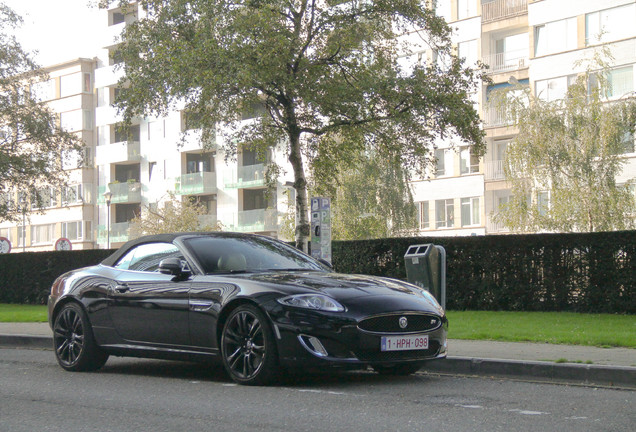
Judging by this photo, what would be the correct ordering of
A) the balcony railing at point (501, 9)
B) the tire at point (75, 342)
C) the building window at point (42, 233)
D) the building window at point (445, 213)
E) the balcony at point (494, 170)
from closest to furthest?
the tire at point (75, 342)
the balcony at point (494, 170)
the balcony railing at point (501, 9)
the building window at point (445, 213)
the building window at point (42, 233)

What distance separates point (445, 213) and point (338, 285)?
161 ft

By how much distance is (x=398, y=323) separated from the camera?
8.70m

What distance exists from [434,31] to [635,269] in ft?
30.2

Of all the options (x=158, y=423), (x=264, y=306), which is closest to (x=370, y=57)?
(x=264, y=306)

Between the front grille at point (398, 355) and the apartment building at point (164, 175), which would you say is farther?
the apartment building at point (164, 175)

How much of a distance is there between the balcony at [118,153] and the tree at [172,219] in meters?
7.42

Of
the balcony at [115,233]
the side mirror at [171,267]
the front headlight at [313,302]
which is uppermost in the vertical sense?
the balcony at [115,233]

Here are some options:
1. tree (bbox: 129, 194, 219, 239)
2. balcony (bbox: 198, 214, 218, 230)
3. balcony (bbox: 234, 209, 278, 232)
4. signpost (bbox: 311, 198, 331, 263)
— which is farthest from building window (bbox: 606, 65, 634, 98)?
signpost (bbox: 311, 198, 331, 263)

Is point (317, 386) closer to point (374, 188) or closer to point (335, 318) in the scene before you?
point (335, 318)

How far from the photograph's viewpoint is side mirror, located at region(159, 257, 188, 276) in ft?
31.3

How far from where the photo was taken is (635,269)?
62.8ft

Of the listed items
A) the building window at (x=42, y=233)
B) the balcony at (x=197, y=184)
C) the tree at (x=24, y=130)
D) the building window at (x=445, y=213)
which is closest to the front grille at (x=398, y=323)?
the tree at (x=24, y=130)

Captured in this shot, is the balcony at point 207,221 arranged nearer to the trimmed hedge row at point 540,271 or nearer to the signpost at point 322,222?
the trimmed hedge row at point 540,271

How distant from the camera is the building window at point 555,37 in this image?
167 ft
